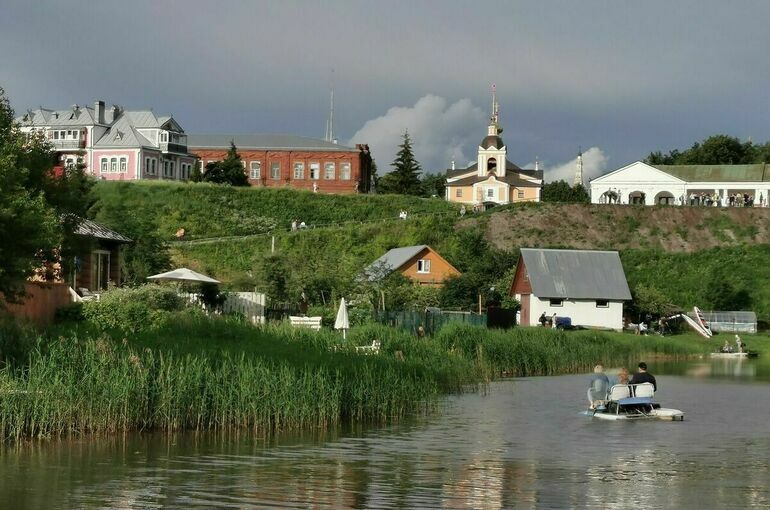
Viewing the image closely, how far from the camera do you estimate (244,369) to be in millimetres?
26422

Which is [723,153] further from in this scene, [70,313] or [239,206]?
[70,313]

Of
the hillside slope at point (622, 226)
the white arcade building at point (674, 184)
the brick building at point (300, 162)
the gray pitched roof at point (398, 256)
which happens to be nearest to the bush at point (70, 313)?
the gray pitched roof at point (398, 256)

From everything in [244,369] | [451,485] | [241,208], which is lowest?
[451,485]

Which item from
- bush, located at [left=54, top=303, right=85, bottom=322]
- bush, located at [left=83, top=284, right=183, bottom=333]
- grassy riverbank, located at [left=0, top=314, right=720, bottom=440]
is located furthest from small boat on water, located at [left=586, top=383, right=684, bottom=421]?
bush, located at [left=54, top=303, right=85, bottom=322]

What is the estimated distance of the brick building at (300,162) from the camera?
412 feet

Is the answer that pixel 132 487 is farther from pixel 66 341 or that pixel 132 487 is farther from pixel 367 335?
pixel 367 335

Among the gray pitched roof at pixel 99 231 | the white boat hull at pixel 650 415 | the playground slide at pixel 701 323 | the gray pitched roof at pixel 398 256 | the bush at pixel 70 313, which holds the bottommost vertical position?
the white boat hull at pixel 650 415

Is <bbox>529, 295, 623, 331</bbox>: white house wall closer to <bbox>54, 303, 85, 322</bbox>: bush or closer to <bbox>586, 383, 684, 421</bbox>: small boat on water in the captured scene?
<bbox>54, 303, 85, 322</bbox>: bush

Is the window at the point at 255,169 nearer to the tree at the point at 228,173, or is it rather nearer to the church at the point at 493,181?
the tree at the point at 228,173

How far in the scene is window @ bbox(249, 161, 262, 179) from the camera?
12825 centimetres

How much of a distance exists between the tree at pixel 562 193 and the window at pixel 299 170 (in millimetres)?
31897

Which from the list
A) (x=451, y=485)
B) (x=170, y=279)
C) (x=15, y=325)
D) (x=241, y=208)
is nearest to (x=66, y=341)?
(x=15, y=325)

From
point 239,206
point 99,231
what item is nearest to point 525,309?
point 99,231

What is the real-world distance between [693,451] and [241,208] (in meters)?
84.5
